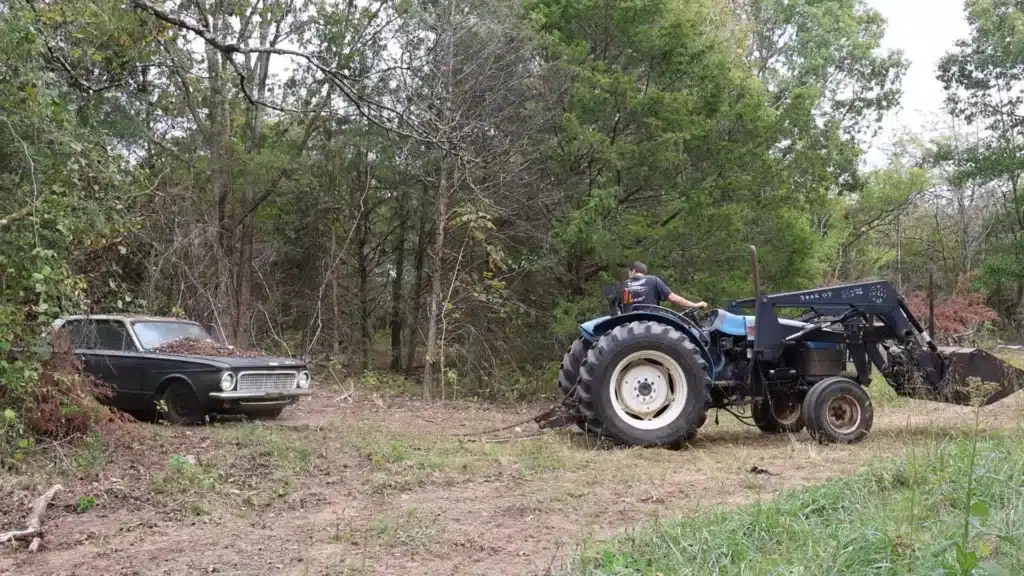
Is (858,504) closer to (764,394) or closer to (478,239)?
(764,394)

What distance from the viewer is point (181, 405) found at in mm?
9609

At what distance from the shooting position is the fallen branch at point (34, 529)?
15.3 ft

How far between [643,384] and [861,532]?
14.3 ft

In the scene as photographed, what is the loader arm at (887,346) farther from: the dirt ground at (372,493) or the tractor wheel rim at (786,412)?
the tractor wheel rim at (786,412)

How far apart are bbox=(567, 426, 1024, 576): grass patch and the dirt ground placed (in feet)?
1.61

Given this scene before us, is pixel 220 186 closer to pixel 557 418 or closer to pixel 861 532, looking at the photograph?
pixel 557 418

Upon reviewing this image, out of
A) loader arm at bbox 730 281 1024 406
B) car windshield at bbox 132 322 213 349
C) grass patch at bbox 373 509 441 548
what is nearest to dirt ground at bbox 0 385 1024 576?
grass patch at bbox 373 509 441 548

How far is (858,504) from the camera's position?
4477 mm

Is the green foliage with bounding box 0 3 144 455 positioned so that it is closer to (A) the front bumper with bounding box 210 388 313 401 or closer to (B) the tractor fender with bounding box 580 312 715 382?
(A) the front bumper with bounding box 210 388 313 401

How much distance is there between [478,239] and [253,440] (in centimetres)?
778

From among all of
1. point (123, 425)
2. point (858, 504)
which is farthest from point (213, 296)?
point (858, 504)

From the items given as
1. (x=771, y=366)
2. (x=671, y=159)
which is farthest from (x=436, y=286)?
(x=771, y=366)

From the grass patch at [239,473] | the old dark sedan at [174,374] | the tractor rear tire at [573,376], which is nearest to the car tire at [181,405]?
the old dark sedan at [174,374]

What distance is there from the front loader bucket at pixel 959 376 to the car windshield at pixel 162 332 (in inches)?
341
